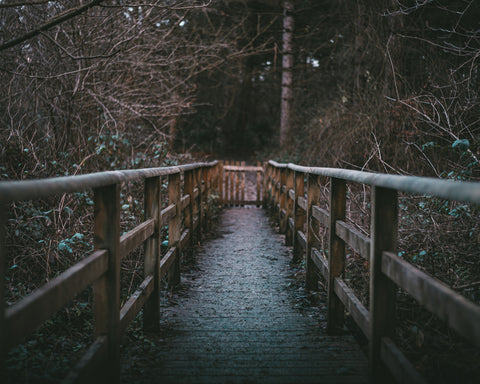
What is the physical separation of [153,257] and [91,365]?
56.3 inches

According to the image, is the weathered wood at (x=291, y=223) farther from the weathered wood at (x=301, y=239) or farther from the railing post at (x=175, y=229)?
the railing post at (x=175, y=229)

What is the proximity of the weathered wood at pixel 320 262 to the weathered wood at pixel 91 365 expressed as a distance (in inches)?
77.0

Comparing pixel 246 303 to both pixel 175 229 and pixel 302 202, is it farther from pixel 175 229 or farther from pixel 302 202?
pixel 302 202

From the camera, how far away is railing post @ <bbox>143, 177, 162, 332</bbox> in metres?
3.31

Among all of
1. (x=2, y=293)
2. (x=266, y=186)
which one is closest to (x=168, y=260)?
(x=2, y=293)

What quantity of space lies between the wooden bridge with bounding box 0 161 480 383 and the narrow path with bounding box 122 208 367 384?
0.01m

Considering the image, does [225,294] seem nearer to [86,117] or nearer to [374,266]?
[374,266]

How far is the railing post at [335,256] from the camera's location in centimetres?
329

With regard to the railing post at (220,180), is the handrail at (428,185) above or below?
above

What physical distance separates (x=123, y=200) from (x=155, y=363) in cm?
363

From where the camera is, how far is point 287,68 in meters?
15.9

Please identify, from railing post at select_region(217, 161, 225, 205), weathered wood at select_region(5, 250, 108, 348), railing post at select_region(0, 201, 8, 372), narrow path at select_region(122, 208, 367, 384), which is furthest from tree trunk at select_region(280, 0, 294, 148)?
railing post at select_region(0, 201, 8, 372)

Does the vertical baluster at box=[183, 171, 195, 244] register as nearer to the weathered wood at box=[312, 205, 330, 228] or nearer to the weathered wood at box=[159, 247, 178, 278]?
the weathered wood at box=[159, 247, 178, 278]

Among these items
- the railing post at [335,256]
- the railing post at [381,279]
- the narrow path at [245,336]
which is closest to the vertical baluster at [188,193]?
the narrow path at [245,336]
